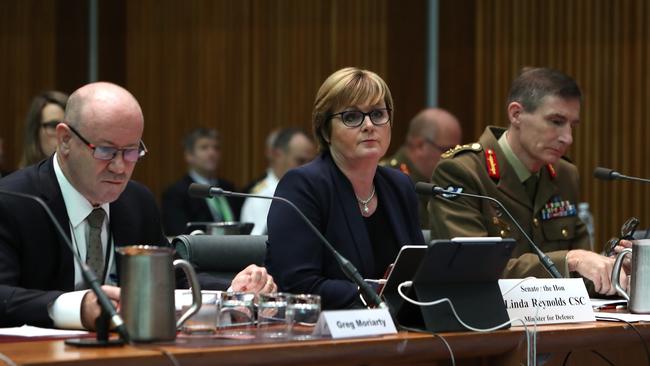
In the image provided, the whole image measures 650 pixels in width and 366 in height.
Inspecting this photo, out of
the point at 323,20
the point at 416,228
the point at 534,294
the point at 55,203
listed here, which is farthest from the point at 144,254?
the point at 323,20

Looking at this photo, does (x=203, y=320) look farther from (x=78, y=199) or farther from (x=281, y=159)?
(x=281, y=159)

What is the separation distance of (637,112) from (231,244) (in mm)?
4294

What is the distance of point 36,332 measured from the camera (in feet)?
9.27

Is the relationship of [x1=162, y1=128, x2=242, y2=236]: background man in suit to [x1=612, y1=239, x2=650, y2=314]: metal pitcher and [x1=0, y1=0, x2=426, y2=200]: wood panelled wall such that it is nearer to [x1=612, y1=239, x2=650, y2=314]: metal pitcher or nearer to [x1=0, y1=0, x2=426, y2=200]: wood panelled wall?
[x1=0, y1=0, x2=426, y2=200]: wood panelled wall

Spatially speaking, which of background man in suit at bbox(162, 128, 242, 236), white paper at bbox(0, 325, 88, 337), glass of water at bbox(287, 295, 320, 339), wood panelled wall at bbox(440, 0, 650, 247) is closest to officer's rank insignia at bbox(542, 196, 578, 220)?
glass of water at bbox(287, 295, 320, 339)

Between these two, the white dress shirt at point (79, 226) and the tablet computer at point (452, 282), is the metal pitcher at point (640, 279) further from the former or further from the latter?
the white dress shirt at point (79, 226)

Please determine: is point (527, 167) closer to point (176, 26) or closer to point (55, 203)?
point (55, 203)

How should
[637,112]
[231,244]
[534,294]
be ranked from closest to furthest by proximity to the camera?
[534,294] < [231,244] < [637,112]

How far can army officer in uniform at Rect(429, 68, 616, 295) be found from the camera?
173 inches

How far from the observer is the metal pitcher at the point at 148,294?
248 centimetres

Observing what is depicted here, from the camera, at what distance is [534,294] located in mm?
3146

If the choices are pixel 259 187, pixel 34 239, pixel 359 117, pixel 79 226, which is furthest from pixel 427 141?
pixel 34 239

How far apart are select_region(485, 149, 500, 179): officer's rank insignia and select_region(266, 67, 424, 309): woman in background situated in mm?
842

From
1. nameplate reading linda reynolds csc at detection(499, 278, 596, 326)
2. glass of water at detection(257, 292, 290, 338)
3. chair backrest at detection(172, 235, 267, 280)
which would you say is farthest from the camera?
chair backrest at detection(172, 235, 267, 280)
